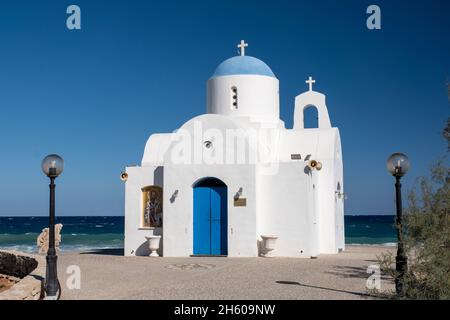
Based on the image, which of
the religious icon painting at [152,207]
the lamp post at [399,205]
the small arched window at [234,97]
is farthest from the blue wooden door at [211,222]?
the lamp post at [399,205]

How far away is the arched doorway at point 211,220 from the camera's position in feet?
59.9

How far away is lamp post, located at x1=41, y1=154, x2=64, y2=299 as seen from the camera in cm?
991

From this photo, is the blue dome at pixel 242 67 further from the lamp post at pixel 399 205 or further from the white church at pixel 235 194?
the lamp post at pixel 399 205

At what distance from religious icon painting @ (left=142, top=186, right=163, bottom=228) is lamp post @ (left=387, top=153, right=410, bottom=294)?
10.8 metres

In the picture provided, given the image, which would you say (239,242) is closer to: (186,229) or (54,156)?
(186,229)

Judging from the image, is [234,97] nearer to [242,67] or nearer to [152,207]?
[242,67]

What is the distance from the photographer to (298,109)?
76.5ft

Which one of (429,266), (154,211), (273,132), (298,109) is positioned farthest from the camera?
(298,109)

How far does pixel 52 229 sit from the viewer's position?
1027 centimetres

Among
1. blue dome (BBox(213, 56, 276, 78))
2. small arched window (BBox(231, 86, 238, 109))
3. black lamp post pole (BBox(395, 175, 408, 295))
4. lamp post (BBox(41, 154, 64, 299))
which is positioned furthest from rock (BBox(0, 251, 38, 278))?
blue dome (BBox(213, 56, 276, 78))

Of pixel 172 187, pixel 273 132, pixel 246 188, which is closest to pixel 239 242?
pixel 246 188

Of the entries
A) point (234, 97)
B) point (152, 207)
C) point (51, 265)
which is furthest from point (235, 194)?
point (51, 265)

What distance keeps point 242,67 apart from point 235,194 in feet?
20.1

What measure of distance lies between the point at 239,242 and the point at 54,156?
867 cm
